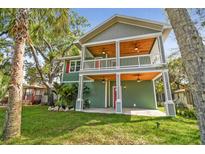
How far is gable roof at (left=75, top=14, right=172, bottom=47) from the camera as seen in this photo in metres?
11.3

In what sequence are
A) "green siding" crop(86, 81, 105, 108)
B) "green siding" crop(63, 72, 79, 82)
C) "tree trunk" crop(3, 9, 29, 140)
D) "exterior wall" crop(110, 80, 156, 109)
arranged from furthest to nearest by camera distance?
"green siding" crop(63, 72, 79, 82) → "green siding" crop(86, 81, 105, 108) → "exterior wall" crop(110, 80, 156, 109) → "tree trunk" crop(3, 9, 29, 140)

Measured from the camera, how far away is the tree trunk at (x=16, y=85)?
5750 millimetres

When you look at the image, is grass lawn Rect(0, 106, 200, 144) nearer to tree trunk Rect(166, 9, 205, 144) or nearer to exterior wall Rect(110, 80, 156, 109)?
tree trunk Rect(166, 9, 205, 144)

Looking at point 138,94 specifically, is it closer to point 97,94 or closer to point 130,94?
point 130,94

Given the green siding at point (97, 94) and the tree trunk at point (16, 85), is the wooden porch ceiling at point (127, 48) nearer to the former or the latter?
the green siding at point (97, 94)

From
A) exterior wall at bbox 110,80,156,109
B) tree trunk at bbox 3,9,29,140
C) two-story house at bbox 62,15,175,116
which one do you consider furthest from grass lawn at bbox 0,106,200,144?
exterior wall at bbox 110,80,156,109

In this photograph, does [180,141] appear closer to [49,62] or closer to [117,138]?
[117,138]

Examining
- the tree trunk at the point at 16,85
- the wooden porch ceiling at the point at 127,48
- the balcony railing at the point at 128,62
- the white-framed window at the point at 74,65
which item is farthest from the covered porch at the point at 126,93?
the tree trunk at the point at 16,85

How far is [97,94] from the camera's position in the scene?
50.2 ft

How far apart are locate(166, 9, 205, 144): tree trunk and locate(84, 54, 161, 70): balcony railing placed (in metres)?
8.84

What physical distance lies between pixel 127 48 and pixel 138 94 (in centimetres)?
459

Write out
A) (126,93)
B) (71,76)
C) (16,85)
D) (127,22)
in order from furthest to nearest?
(71,76), (126,93), (127,22), (16,85)

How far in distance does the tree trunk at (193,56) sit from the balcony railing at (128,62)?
8844mm

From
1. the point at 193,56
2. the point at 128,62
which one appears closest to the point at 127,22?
the point at 128,62
